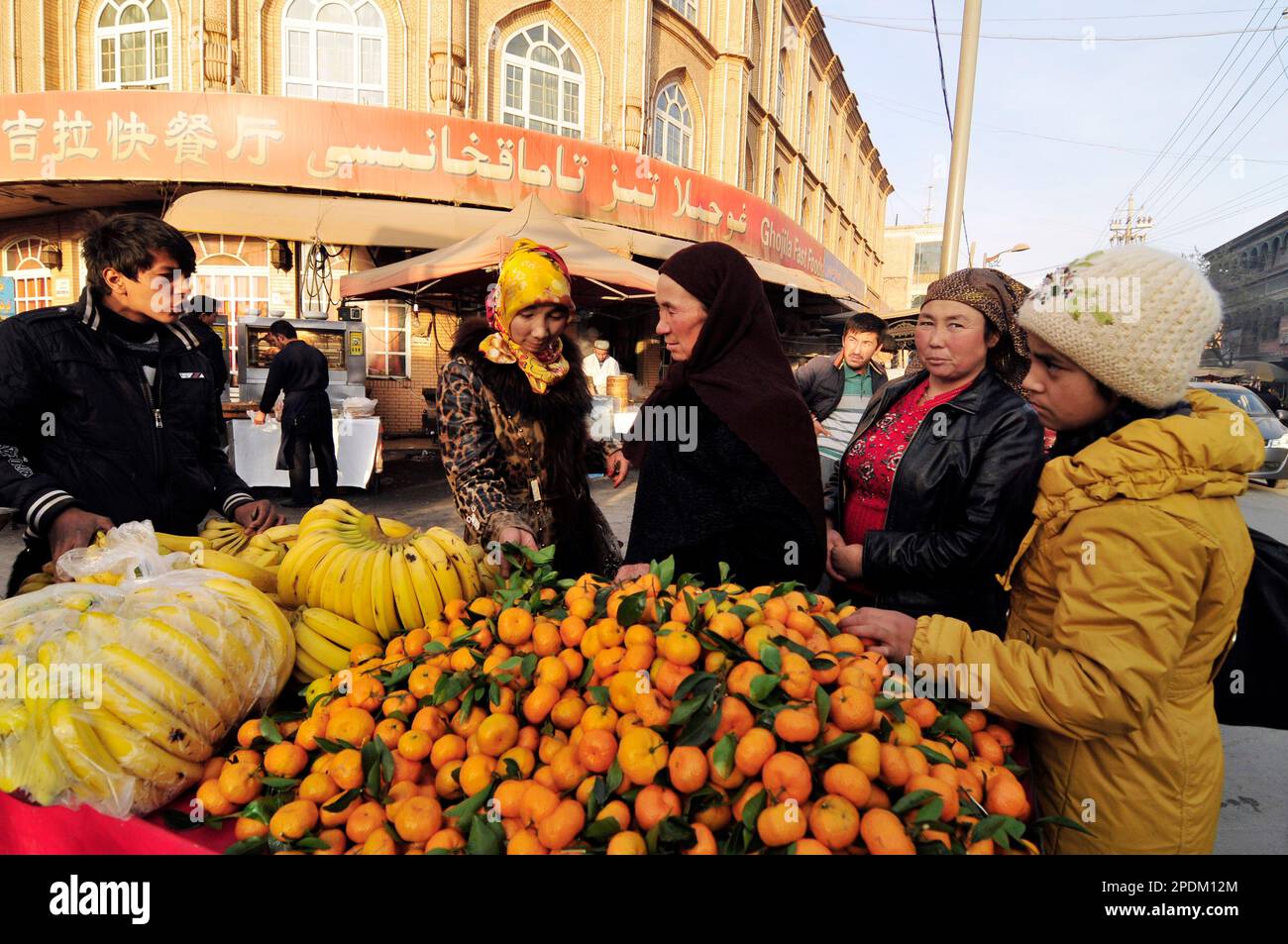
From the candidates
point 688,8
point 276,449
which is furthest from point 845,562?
point 688,8

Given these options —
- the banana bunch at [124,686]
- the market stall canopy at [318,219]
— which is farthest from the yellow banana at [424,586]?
the market stall canopy at [318,219]

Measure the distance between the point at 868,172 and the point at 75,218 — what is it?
41249 millimetres

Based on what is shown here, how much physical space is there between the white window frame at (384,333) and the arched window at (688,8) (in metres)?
10.9

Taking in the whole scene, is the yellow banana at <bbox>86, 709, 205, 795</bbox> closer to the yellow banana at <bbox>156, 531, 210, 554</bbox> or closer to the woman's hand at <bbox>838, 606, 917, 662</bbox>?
the yellow banana at <bbox>156, 531, 210, 554</bbox>

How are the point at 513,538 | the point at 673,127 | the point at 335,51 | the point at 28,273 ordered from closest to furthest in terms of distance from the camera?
the point at 513,538 → the point at 335,51 → the point at 28,273 → the point at 673,127

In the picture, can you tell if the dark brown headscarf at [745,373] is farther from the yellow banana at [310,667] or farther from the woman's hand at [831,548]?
the yellow banana at [310,667]

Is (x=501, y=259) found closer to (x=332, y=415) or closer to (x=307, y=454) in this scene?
(x=332, y=415)

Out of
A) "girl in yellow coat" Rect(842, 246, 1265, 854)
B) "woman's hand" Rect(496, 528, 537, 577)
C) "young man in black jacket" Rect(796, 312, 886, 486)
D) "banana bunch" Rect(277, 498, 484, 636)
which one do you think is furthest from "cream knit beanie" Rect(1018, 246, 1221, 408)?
"young man in black jacket" Rect(796, 312, 886, 486)

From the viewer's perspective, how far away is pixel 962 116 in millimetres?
6719

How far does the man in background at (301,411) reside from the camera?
7426 millimetres

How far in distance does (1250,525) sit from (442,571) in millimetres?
7202

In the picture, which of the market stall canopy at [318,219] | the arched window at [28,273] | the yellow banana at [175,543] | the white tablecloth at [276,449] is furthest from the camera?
the arched window at [28,273]

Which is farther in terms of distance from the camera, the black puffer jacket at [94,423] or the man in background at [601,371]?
the man in background at [601,371]

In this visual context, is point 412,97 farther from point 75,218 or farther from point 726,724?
point 726,724
